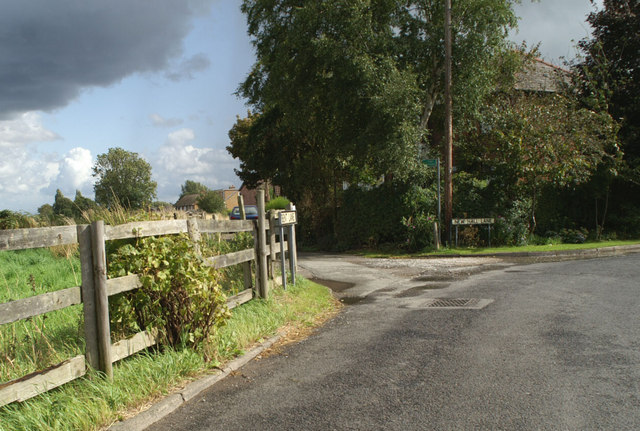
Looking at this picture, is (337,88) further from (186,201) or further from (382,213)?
(186,201)

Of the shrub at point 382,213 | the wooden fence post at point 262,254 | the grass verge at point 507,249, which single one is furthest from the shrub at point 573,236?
the wooden fence post at point 262,254

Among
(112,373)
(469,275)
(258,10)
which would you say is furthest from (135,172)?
(112,373)

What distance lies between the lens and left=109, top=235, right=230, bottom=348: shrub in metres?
5.11

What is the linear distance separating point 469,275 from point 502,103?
1134 cm

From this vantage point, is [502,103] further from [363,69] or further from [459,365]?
[459,365]

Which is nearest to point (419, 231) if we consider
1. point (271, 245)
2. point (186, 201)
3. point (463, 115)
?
point (463, 115)

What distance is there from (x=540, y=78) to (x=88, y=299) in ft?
100

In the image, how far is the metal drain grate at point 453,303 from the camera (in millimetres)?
8543

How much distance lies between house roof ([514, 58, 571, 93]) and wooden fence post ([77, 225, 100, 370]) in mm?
22838

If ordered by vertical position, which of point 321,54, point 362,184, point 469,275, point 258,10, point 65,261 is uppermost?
point 258,10

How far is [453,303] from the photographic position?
876 cm

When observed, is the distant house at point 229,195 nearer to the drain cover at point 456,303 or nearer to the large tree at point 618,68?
the large tree at point 618,68

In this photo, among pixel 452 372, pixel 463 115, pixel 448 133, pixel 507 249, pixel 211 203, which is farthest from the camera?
pixel 211 203

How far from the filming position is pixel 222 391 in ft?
15.9
